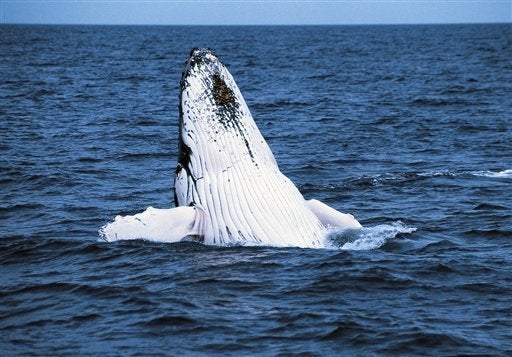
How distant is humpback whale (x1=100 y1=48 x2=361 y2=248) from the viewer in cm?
1120

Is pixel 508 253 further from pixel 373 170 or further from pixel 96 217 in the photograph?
pixel 373 170

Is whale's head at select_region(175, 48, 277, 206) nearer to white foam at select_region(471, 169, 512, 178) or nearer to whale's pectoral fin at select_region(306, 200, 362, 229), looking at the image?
whale's pectoral fin at select_region(306, 200, 362, 229)

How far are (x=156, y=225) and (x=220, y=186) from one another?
0.92 meters

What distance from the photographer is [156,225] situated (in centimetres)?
1110

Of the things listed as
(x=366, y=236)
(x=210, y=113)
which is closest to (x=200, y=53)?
(x=210, y=113)

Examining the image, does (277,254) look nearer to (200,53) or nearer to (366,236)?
(366,236)

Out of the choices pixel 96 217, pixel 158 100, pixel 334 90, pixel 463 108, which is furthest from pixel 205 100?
pixel 334 90

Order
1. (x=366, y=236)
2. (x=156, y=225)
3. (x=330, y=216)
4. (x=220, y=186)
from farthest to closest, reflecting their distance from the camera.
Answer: (x=366, y=236) → (x=330, y=216) → (x=220, y=186) → (x=156, y=225)

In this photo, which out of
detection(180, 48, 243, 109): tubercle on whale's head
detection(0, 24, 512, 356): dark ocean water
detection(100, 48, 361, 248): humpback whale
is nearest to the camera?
detection(0, 24, 512, 356): dark ocean water

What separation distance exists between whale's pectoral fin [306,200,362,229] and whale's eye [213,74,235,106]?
5.54 feet

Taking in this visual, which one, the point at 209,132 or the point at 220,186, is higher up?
the point at 209,132

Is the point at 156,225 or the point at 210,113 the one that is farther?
the point at 210,113

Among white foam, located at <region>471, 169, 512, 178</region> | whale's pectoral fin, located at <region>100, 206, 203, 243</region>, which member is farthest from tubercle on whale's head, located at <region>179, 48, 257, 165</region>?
white foam, located at <region>471, 169, 512, 178</region>

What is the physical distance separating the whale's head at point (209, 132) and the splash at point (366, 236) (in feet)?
4.53
